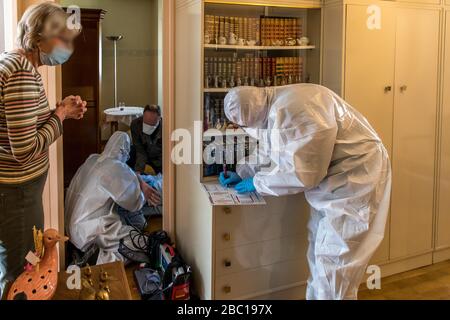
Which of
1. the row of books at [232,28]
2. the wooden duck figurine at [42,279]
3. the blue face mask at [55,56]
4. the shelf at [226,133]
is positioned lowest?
the wooden duck figurine at [42,279]

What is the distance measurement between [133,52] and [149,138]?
52 cm

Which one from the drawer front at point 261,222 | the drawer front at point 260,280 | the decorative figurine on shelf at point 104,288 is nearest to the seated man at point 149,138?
the drawer front at point 261,222

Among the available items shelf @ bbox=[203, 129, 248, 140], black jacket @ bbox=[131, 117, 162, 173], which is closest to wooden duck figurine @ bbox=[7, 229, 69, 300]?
shelf @ bbox=[203, 129, 248, 140]

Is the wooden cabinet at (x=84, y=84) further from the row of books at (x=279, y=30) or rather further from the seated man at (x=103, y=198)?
the row of books at (x=279, y=30)

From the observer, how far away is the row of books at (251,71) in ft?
8.00

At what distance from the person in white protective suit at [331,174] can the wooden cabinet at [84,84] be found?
1.04 meters

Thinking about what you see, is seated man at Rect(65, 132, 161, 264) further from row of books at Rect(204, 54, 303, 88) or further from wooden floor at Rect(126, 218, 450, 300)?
row of books at Rect(204, 54, 303, 88)

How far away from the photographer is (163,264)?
101 inches

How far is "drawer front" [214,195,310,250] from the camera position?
219cm

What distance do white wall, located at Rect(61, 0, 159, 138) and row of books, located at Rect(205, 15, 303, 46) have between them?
0.43 metres

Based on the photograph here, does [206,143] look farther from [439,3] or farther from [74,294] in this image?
[439,3]

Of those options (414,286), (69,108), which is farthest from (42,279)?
(414,286)

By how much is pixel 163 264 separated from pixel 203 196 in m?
0.55
